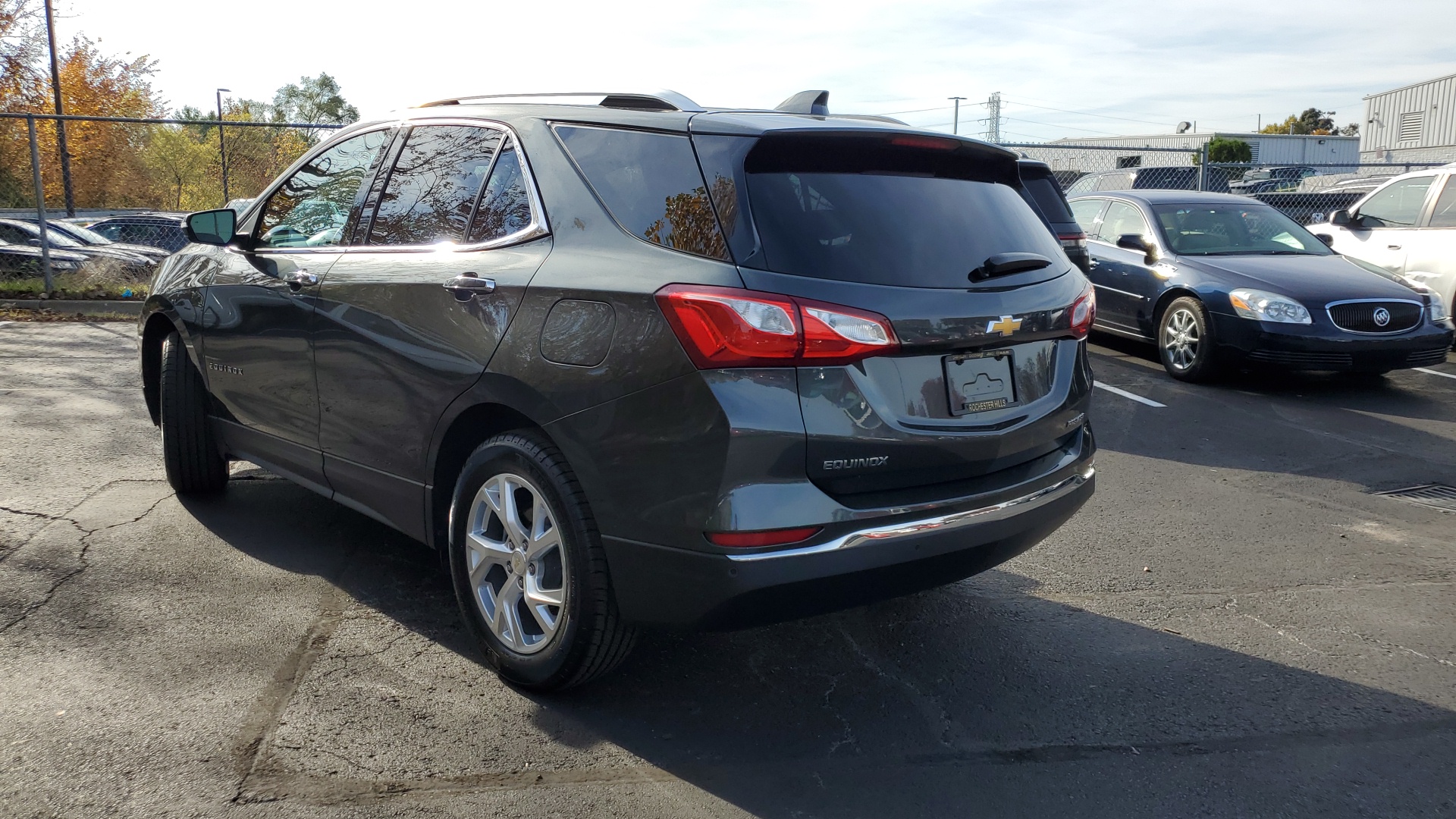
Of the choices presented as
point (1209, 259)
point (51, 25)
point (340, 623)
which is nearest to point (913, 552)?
point (340, 623)

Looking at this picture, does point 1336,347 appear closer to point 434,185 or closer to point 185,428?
point 434,185

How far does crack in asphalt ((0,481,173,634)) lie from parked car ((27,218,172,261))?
11418mm

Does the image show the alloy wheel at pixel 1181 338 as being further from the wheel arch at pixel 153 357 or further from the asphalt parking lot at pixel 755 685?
the wheel arch at pixel 153 357

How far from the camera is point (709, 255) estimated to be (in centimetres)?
275

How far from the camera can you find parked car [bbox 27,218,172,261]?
50.1 ft

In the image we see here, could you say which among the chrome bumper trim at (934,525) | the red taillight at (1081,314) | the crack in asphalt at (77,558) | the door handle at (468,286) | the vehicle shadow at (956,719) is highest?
the door handle at (468,286)

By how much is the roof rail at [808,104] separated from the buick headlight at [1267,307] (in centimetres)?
589

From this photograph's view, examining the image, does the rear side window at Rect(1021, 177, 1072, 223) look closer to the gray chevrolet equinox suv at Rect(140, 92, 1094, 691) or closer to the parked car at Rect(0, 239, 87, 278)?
the gray chevrolet equinox suv at Rect(140, 92, 1094, 691)

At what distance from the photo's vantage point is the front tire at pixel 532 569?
9.66 feet

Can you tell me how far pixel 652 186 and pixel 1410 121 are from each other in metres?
55.1

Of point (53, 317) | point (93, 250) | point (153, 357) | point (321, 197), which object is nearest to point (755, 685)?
point (321, 197)

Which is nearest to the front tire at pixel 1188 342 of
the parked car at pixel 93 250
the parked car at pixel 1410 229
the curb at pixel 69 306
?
the parked car at pixel 1410 229

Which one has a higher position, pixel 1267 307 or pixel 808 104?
pixel 808 104

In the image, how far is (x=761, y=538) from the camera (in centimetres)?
265
